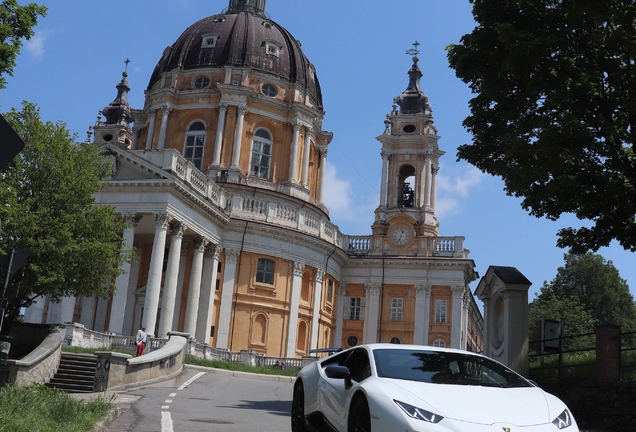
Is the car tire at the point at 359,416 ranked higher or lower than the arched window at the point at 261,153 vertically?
lower

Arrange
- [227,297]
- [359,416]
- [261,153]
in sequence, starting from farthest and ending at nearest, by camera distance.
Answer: [261,153]
[227,297]
[359,416]

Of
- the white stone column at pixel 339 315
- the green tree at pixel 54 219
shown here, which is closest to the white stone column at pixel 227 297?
the white stone column at pixel 339 315

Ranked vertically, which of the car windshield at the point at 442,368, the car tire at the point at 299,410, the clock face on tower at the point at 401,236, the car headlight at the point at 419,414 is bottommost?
the car tire at the point at 299,410

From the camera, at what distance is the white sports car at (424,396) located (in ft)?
21.2

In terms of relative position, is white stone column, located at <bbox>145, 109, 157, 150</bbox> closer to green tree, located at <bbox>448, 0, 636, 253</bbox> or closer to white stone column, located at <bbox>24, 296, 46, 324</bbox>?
white stone column, located at <bbox>24, 296, 46, 324</bbox>

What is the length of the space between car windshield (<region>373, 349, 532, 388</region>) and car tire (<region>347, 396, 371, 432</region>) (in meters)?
0.34

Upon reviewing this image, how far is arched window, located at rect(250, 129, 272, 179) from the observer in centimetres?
4909

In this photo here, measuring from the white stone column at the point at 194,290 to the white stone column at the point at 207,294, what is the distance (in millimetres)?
1069

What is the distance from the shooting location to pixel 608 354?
1481 cm

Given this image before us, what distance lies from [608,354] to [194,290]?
27.9 metres

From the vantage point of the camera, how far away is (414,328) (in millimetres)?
50125

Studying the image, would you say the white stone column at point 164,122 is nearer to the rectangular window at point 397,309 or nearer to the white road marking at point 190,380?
the rectangular window at point 397,309

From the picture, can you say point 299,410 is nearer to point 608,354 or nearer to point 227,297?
point 608,354

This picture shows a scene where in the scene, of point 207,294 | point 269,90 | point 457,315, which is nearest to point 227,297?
point 207,294
